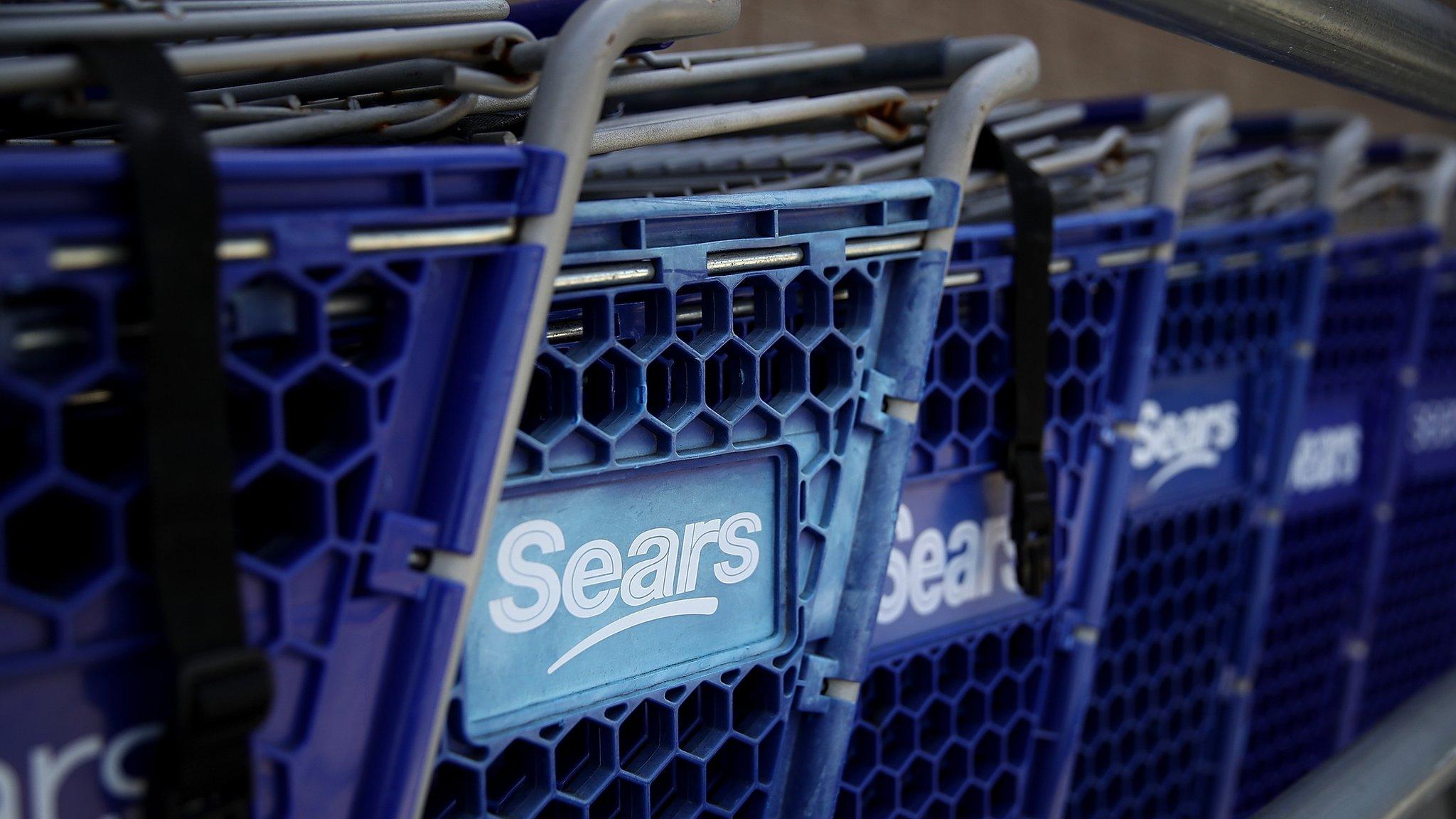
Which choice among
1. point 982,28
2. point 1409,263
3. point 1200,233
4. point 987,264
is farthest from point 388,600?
point 982,28

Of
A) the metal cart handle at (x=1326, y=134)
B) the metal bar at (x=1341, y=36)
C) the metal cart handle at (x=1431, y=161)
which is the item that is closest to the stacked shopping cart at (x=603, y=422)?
the metal cart handle at (x=1326, y=134)

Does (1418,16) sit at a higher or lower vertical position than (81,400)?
higher

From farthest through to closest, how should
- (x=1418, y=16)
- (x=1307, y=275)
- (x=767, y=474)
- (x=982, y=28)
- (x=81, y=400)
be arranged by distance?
1. (x=982, y=28)
2. (x=1307, y=275)
3. (x=767, y=474)
4. (x=1418, y=16)
5. (x=81, y=400)

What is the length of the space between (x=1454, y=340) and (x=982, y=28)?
5.01ft

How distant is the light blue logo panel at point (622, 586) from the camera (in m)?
0.87

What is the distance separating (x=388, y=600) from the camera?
2.53 ft

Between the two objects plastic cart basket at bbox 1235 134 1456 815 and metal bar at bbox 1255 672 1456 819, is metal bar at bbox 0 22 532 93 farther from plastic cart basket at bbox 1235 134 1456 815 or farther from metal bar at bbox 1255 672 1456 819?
plastic cart basket at bbox 1235 134 1456 815

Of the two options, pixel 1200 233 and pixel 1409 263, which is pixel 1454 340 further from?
pixel 1200 233

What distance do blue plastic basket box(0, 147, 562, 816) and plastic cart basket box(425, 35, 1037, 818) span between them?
0.08 meters

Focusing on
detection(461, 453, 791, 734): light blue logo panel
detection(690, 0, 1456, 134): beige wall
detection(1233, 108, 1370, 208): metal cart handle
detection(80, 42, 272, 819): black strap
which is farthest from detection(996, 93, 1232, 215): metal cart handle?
detection(80, 42, 272, 819): black strap

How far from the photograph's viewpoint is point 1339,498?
2158 millimetres

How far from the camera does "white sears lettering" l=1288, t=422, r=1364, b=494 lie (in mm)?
2012

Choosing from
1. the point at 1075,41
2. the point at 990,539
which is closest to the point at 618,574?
the point at 990,539

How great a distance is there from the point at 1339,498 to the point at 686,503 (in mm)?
1645
